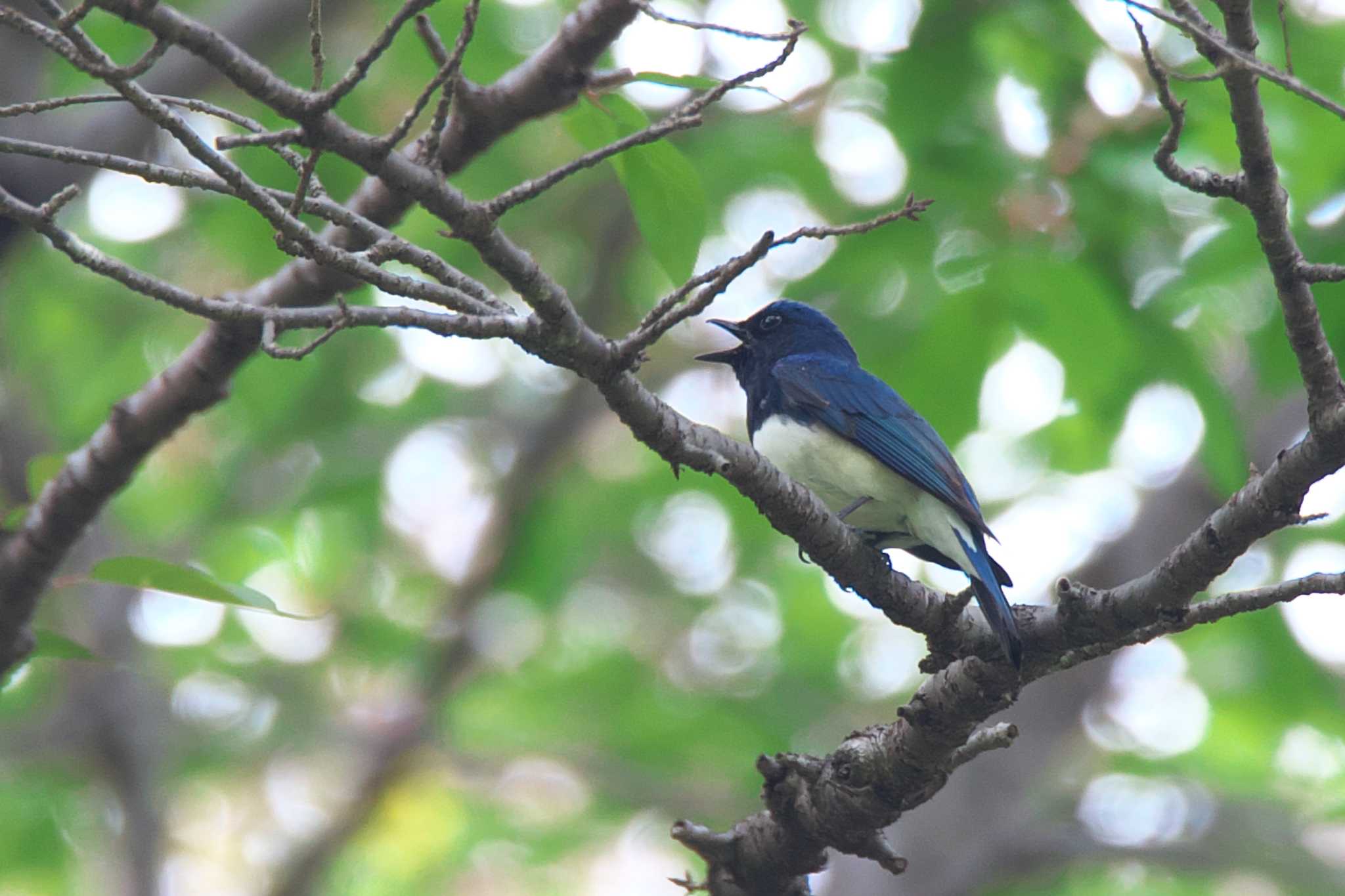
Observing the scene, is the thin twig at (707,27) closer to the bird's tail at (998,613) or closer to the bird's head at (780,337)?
the bird's tail at (998,613)

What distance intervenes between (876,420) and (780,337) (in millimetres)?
1067

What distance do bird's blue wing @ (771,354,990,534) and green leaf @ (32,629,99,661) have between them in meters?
2.71

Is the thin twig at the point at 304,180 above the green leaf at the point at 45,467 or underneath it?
underneath

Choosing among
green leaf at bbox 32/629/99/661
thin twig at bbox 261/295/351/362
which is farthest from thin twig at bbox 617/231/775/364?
green leaf at bbox 32/629/99/661

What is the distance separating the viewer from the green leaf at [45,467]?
375 centimetres

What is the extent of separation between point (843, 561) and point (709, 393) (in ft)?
20.7

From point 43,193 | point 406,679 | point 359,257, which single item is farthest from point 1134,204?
point 406,679

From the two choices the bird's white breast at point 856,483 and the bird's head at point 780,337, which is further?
the bird's head at point 780,337

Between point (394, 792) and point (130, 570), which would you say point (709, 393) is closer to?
point (394, 792)

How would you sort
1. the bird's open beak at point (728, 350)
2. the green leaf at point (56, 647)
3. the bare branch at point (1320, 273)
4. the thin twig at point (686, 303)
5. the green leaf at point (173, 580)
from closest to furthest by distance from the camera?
the bare branch at point (1320, 273) → the thin twig at point (686, 303) → the green leaf at point (173, 580) → the green leaf at point (56, 647) → the bird's open beak at point (728, 350)

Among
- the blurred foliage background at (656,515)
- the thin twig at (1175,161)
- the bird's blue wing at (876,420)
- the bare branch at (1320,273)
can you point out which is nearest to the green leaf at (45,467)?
the blurred foliage background at (656,515)

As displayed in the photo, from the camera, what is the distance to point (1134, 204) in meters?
4.22

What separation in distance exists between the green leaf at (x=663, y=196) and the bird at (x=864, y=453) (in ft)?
4.96

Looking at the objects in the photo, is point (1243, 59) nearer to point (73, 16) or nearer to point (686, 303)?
point (686, 303)
